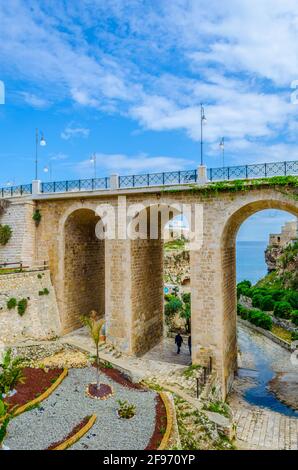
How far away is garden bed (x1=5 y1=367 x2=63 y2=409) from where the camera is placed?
37.4 feet

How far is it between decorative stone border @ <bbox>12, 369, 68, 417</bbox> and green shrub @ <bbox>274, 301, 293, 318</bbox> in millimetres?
18726

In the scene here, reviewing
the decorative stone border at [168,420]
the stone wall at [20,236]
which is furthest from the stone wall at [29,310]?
the decorative stone border at [168,420]

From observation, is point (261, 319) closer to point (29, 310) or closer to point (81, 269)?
point (81, 269)

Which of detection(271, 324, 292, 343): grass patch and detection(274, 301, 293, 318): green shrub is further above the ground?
detection(274, 301, 293, 318): green shrub

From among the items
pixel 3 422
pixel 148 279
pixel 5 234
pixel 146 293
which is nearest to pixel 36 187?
pixel 5 234

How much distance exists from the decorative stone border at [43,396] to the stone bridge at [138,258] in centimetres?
448

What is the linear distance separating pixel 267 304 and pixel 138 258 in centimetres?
1664

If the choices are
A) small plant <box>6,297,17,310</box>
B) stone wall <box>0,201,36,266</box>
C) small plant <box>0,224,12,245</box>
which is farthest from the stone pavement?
small plant <box>0,224,12,245</box>

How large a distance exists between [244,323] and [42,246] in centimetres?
1822

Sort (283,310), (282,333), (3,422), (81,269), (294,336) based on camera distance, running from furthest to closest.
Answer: (283,310), (282,333), (294,336), (81,269), (3,422)

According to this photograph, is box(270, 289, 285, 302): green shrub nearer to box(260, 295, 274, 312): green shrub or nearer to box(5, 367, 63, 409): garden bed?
box(260, 295, 274, 312): green shrub

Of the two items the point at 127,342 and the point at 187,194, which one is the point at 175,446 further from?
the point at 187,194

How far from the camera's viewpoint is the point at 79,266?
2109cm
